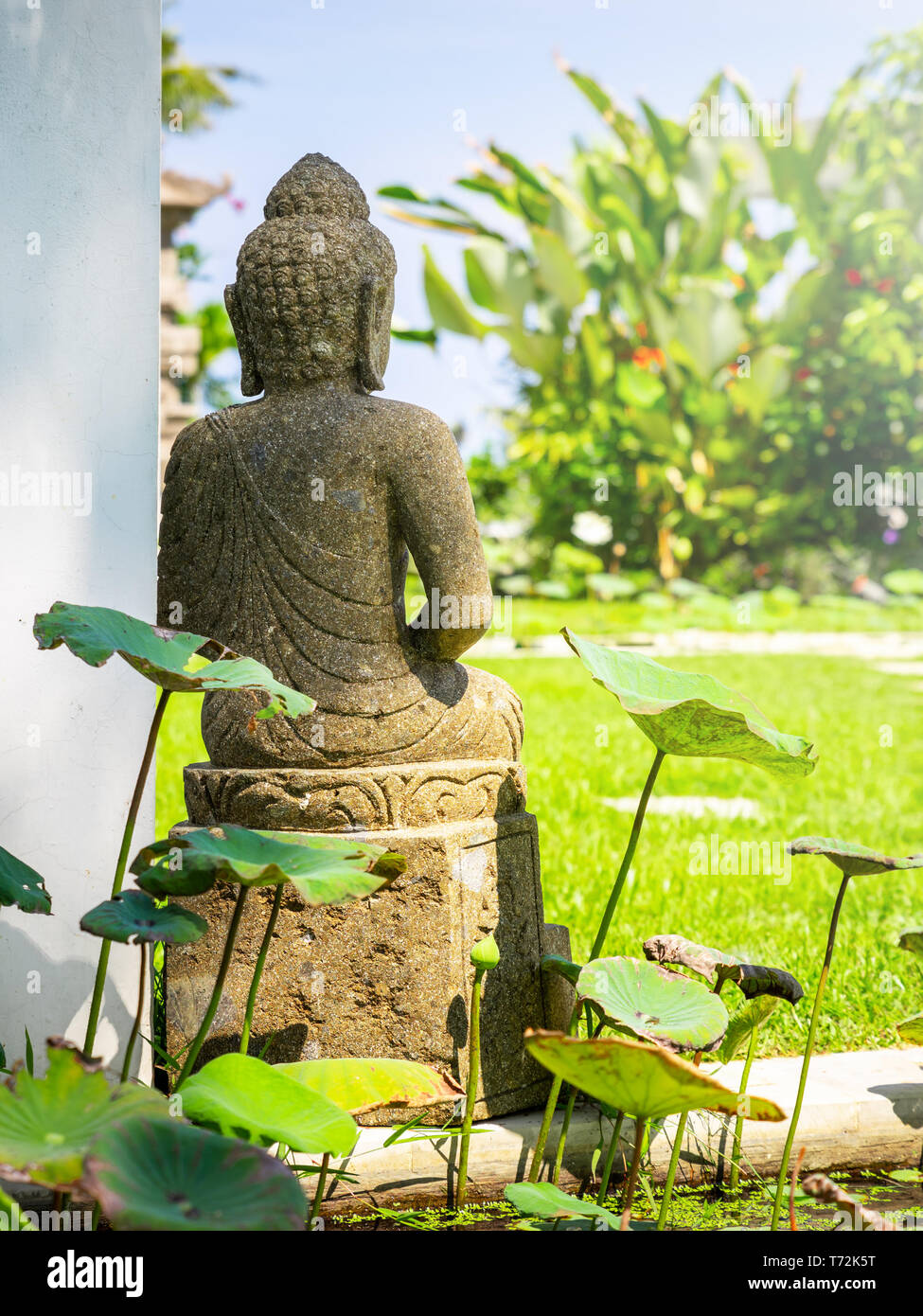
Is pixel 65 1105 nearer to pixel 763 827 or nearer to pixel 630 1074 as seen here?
pixel 630 1074

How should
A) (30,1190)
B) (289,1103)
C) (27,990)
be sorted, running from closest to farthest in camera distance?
(289,1103), (30,1190), (27,990)

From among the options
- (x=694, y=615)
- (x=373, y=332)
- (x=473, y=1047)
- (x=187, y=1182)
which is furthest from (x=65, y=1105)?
(x=694, y=615)

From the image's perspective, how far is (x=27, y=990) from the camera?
2.34 meters

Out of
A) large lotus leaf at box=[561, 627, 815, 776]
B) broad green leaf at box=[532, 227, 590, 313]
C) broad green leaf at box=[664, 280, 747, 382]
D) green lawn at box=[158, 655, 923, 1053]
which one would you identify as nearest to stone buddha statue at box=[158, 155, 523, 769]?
large lotus leaf at box=[561, 627, 815, 776]

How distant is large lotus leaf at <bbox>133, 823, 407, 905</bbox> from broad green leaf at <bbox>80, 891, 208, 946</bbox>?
0.07m

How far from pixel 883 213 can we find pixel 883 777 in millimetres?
10068

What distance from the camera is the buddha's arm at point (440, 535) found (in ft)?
7.55

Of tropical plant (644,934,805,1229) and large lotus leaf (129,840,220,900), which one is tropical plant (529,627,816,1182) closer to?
tropical plant (644,934,805,1229)

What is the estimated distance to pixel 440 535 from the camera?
7.64 ft

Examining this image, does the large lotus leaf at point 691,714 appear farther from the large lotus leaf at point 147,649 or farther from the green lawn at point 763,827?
the green lawn at point 763,827

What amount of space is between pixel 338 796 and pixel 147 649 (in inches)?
24.0

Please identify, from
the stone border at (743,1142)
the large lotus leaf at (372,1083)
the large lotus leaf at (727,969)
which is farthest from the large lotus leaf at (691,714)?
the stone border at (743,1142)
